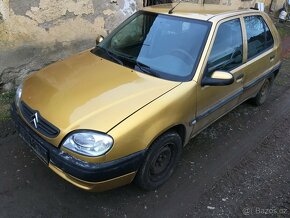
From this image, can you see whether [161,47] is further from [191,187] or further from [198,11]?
[191,187]

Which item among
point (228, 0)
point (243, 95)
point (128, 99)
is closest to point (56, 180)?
point (128, 99)

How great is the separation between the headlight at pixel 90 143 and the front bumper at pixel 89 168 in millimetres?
83

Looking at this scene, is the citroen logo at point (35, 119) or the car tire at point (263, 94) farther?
the car tire at point (263, 94)

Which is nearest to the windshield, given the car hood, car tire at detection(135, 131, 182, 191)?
the car hood

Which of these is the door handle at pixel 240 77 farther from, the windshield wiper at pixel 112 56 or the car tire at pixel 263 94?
the windshield wiper at pixel 112 56

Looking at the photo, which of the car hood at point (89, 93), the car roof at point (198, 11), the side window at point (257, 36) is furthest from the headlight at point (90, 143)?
the side window at point (257, 36)

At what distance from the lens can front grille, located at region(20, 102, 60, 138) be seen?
2811 mm

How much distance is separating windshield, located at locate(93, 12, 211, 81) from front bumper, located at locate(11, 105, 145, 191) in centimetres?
99

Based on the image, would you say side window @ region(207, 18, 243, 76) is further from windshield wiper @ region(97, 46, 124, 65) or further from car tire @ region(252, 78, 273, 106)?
car tire @ region(252, 78, 273, 106)

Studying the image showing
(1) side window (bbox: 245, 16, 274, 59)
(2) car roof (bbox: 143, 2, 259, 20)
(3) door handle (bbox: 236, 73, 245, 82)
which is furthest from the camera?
(1) side window (bbox: 245, 16, 274, 59)

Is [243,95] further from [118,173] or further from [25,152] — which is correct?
[25,152]

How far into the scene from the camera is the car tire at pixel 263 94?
205 inches

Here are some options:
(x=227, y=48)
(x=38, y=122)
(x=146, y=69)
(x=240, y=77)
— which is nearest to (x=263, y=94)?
(x=240, y=77)

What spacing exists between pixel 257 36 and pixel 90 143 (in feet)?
9.66
